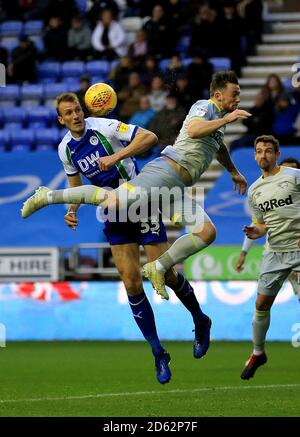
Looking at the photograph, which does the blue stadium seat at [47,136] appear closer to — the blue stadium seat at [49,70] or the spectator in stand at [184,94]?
the blue stadium seat at [49,70]

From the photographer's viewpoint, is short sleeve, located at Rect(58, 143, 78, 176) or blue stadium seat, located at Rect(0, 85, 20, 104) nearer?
short sleeve, located at Rect(58, 143, 78, 176)

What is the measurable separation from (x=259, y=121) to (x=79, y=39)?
551 cm

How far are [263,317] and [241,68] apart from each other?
466 inches

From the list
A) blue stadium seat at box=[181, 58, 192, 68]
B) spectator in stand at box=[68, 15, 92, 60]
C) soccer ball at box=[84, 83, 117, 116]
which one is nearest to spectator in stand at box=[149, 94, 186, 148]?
blue stadium seat at box=[181, 58, 192, 68]

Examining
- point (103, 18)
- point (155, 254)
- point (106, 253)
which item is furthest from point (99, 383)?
point (103, 18)

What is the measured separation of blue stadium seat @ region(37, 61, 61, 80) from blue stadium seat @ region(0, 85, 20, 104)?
72 cm

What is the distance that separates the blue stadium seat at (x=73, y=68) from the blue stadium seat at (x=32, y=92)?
0.71m

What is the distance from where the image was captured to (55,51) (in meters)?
24.6

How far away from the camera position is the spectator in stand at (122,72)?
71.4ft

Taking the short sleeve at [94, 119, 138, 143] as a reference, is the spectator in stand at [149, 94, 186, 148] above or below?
below

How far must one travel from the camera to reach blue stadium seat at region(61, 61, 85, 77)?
78.3ft

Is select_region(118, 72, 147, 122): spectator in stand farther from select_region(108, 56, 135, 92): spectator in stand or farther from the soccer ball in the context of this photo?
the soccer ball

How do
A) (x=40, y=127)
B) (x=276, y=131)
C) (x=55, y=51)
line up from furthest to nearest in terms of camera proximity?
(x=55, y=51) < (x=40, y=127) < (x=276, y=131)
